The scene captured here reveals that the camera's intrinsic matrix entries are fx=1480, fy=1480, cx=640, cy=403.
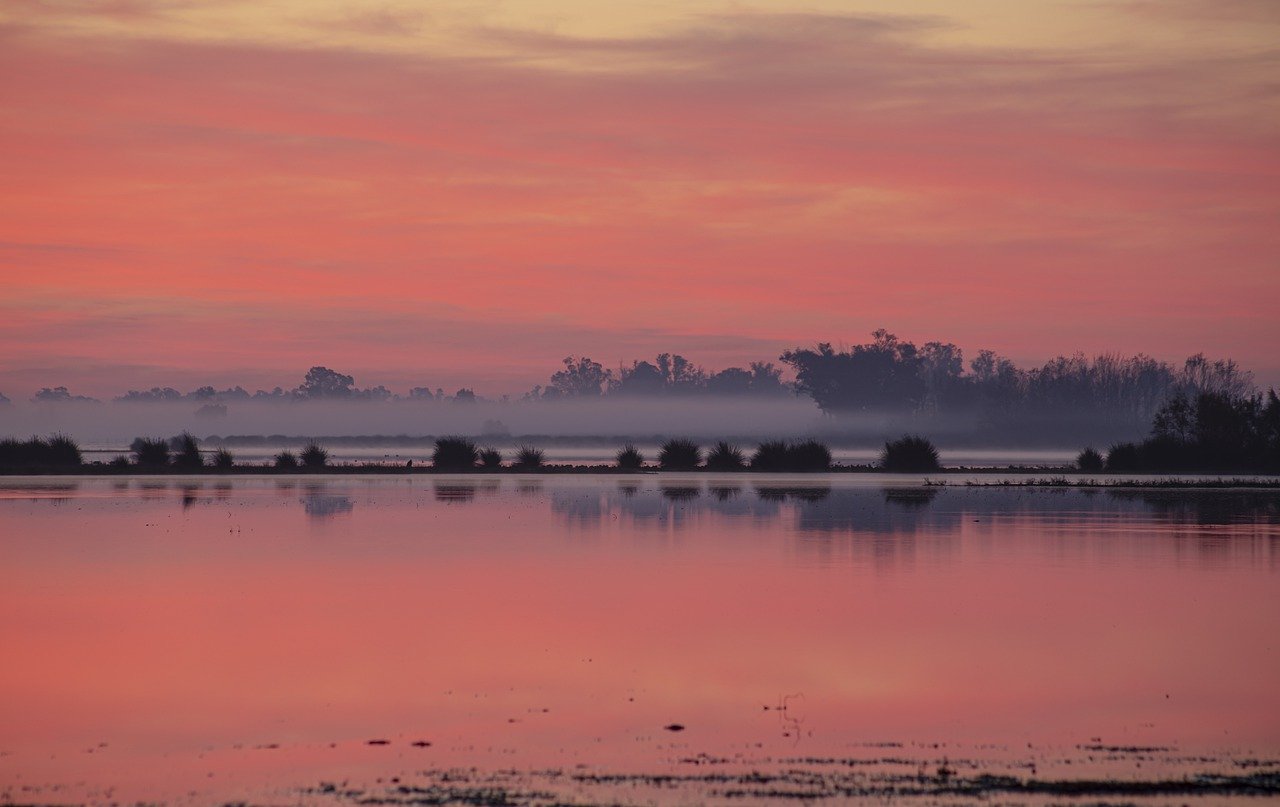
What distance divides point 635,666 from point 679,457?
5509 cm

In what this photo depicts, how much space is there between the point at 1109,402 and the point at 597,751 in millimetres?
154336

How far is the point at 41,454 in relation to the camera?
66062 mm

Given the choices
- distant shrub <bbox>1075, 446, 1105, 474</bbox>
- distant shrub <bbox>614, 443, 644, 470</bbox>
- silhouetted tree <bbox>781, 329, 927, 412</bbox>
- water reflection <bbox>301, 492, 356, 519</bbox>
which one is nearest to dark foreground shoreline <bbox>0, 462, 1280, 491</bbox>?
distant shrub <bbox>614, 443, 644, 470</bbox>

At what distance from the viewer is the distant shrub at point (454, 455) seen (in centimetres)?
6838

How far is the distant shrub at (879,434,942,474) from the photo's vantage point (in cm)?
6800

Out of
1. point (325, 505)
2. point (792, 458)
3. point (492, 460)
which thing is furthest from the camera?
point (792, 458)

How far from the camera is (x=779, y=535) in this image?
95.7 ft

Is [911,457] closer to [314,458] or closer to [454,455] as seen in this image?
[454,455]

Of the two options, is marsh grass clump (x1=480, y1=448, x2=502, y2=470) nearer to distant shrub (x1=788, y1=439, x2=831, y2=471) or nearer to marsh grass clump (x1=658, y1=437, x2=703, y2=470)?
marsh grass clump (x1=658, y1=437, x2=703, y2=470)

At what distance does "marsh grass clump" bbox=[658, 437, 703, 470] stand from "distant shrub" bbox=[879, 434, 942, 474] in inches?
353

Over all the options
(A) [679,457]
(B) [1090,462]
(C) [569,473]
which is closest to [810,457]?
(A) [679,457]

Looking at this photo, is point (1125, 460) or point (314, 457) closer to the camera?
point (314, 457)

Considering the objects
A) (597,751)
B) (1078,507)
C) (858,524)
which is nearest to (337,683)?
(597,751)

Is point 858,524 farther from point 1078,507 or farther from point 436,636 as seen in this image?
point 436,636
